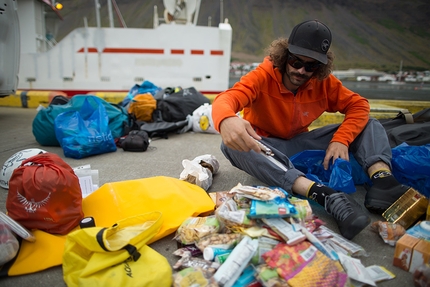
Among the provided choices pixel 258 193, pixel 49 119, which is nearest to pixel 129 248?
pixel 258 193

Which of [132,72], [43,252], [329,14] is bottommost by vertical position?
[43,252]

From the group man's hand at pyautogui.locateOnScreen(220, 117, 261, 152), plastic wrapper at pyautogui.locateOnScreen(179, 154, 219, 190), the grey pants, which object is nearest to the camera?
man's hand at pyautogui.locateOnScreen(220, 117, 261, 152)

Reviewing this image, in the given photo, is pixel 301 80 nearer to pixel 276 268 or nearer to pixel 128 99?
pixel 276 268

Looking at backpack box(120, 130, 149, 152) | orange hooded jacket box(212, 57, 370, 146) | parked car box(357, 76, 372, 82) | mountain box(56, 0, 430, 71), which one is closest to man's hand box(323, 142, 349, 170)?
orange hooded jacket box(212, 57, 370, 146)

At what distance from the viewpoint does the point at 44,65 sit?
296 inches

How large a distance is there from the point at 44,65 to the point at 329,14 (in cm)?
5178

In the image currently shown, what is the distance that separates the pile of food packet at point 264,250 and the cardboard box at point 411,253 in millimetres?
101

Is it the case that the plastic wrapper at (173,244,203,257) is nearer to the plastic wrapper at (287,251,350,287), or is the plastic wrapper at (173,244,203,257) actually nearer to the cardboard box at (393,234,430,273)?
the plastic wrapper at (287,251,350,287)

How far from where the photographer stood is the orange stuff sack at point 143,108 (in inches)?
167

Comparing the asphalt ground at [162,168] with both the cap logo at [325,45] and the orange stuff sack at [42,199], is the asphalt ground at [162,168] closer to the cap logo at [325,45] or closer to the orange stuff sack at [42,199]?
the orange stuff sack at [42,199]

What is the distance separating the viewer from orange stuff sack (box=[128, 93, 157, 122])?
425 cm

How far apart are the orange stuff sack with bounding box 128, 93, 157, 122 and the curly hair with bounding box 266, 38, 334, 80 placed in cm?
255

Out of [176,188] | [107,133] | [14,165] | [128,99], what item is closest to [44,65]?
[128,99]

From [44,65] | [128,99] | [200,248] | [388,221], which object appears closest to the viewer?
[200,248]
